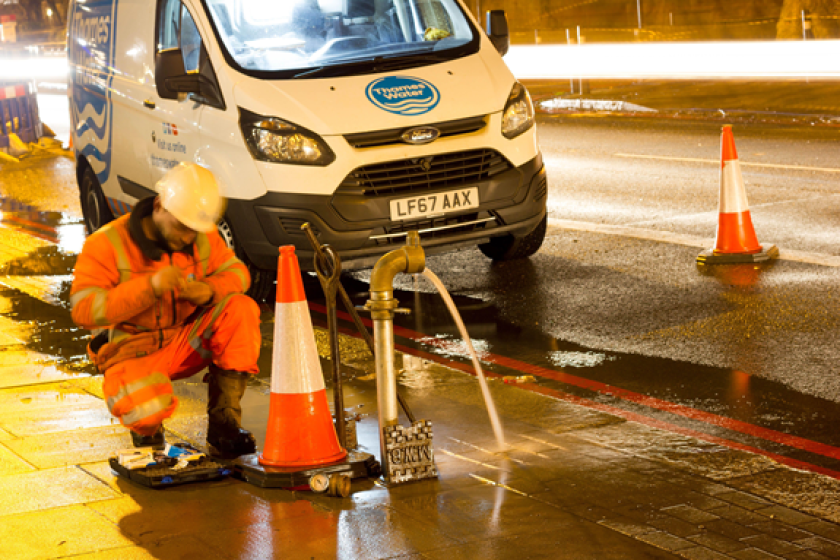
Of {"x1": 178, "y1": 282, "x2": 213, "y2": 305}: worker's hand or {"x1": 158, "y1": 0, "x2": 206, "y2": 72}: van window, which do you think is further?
{"x1": 158, "y1": 0, "x2": 206, "y2": 72}: van window

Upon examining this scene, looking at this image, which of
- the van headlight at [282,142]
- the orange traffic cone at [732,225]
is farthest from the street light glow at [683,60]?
the van headlight at [282,142]

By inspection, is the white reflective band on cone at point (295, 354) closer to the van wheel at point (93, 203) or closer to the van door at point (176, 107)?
the van door at point (176, 107)

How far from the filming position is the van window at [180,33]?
8016mm

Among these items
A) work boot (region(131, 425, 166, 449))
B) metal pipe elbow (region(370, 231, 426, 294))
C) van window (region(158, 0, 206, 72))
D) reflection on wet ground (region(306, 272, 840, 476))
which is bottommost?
reflection on wet ground (region(306, 272, 840, 476))

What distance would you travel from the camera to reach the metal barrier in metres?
17.4

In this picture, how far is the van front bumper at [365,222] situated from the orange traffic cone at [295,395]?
2670mm

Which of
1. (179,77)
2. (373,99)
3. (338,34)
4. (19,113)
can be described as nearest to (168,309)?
(373,99)

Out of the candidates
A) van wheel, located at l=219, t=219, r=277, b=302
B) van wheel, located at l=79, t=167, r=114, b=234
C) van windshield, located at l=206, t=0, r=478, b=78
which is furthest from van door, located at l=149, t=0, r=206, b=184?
van wheel, located at l=79, t=167, r=114, b=234

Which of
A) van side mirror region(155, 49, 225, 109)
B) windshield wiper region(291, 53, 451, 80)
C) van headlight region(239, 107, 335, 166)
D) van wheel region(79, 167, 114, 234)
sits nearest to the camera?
van headlight region(239, 107, 335, 166)

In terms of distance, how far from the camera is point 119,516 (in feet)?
14.0

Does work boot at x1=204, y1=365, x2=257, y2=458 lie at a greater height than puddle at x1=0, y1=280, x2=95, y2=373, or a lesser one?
greater

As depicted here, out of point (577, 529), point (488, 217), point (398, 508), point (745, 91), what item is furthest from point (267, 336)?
point (745, 91)

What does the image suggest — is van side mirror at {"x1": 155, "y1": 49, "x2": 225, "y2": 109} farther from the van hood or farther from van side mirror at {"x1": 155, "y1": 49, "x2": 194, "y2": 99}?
the van hood

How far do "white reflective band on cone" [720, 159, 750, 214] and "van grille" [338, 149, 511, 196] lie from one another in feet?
6.11
